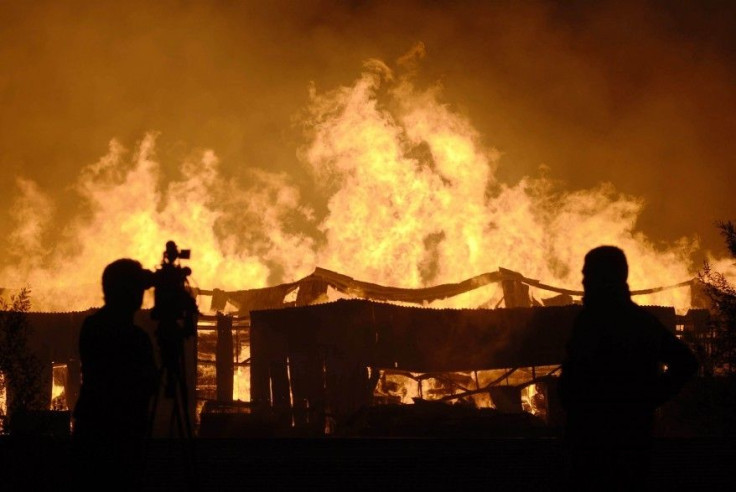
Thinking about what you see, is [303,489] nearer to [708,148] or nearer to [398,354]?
[398,354]

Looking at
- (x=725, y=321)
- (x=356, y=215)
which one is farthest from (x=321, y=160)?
(x=725, y=321)

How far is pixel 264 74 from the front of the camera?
3597 centimetres

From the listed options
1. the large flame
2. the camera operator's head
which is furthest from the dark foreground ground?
the large flame

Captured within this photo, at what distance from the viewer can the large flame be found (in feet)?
105

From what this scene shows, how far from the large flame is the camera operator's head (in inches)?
1068

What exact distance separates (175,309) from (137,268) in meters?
0.56

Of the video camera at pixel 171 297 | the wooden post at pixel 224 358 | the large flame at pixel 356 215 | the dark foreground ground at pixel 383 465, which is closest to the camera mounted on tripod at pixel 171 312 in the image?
the video camera at pixel 171 297

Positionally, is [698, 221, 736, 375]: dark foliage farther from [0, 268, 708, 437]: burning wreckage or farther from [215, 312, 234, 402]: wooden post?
[215, 312, 234, 402]: wooden post

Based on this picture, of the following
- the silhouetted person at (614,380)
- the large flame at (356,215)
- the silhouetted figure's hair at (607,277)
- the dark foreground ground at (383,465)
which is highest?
the large flame at (356,215)

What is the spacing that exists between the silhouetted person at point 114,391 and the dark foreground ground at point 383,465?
50.5 inches

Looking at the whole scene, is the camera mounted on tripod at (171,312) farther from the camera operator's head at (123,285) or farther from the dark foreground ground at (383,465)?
the dark foreground ground at (383,465)

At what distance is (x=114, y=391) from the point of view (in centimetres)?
386

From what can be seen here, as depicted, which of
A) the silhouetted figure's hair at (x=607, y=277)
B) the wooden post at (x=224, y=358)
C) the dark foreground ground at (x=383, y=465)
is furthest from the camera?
the wooden post at (x=224, y=358)

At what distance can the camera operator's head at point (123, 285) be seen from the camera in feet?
13.2
